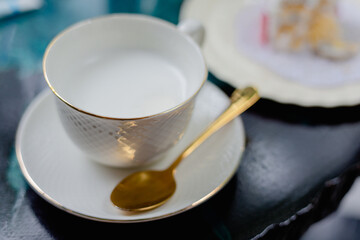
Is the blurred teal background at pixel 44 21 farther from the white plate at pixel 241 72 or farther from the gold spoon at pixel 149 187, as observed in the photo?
the gold spoon at pixel 149 187

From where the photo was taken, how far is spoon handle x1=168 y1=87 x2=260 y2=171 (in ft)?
1.28

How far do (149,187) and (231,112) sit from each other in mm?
118

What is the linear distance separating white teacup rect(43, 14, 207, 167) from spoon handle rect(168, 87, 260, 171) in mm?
27

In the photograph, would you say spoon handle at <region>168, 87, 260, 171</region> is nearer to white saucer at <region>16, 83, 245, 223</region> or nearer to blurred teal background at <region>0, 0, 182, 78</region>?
white saucer at <region>16, 83, 245, 223</region>

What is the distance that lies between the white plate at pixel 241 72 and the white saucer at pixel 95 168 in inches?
2.8

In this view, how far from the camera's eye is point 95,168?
37 cm

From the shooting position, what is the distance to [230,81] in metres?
0.48

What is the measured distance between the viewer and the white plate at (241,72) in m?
0.47

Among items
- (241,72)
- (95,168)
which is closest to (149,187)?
(95,168)

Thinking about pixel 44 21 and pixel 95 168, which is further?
pixel 44 21

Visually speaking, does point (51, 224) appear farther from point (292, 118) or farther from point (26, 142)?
point (292, 118)

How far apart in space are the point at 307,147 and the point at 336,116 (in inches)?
2.4

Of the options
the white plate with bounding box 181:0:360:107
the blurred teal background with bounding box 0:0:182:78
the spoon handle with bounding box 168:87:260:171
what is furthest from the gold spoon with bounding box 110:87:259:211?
the blurred teal background with bounding box 0:0:182:78

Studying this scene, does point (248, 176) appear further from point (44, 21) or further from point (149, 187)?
point (44, 21)
